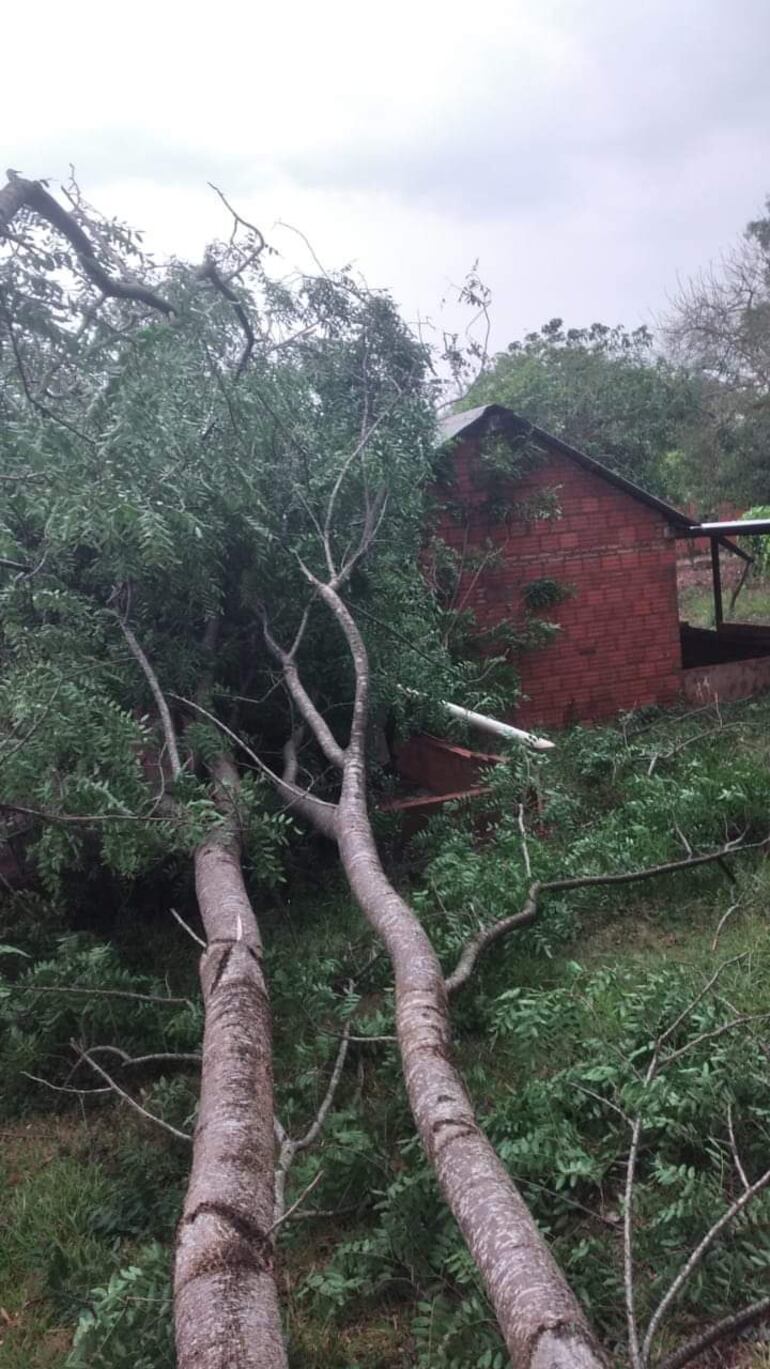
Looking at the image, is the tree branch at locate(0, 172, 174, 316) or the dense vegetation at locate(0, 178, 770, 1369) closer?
the dense vegetation at locate(0, 178, 770, 1369)

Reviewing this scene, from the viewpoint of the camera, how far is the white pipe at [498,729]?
20.5ft

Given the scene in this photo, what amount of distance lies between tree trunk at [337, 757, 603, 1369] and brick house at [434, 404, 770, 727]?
6557 millimetres

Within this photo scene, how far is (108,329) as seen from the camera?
3.96 metres

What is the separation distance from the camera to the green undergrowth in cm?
247

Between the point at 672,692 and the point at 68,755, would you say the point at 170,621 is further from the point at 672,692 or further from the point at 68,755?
the point at 672,692

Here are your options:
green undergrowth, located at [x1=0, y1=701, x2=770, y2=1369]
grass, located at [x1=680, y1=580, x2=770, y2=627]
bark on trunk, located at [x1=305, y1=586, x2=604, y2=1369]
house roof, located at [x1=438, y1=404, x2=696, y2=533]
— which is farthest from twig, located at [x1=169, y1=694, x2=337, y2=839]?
grass, located at [x1=680, y1=580, x2=770, y2=627]

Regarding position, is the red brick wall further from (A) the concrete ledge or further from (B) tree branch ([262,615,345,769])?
(B) tree branch ([262,615,345,769])

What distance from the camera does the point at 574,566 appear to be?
9.97 metres

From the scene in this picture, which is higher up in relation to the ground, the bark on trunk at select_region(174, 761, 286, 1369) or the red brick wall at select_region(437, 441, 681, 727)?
the red brick wall at select_region(437, 441, 681, 727)

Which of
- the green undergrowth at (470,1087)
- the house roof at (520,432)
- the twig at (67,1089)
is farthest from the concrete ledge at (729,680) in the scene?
the twig at (67,1089)

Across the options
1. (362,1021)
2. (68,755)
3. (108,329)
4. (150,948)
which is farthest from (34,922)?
(108,329)

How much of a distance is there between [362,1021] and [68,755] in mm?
1803

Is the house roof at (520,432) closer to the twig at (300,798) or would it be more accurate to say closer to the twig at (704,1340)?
the twig at (300,798)

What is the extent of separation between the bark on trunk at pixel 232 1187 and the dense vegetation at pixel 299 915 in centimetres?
1
